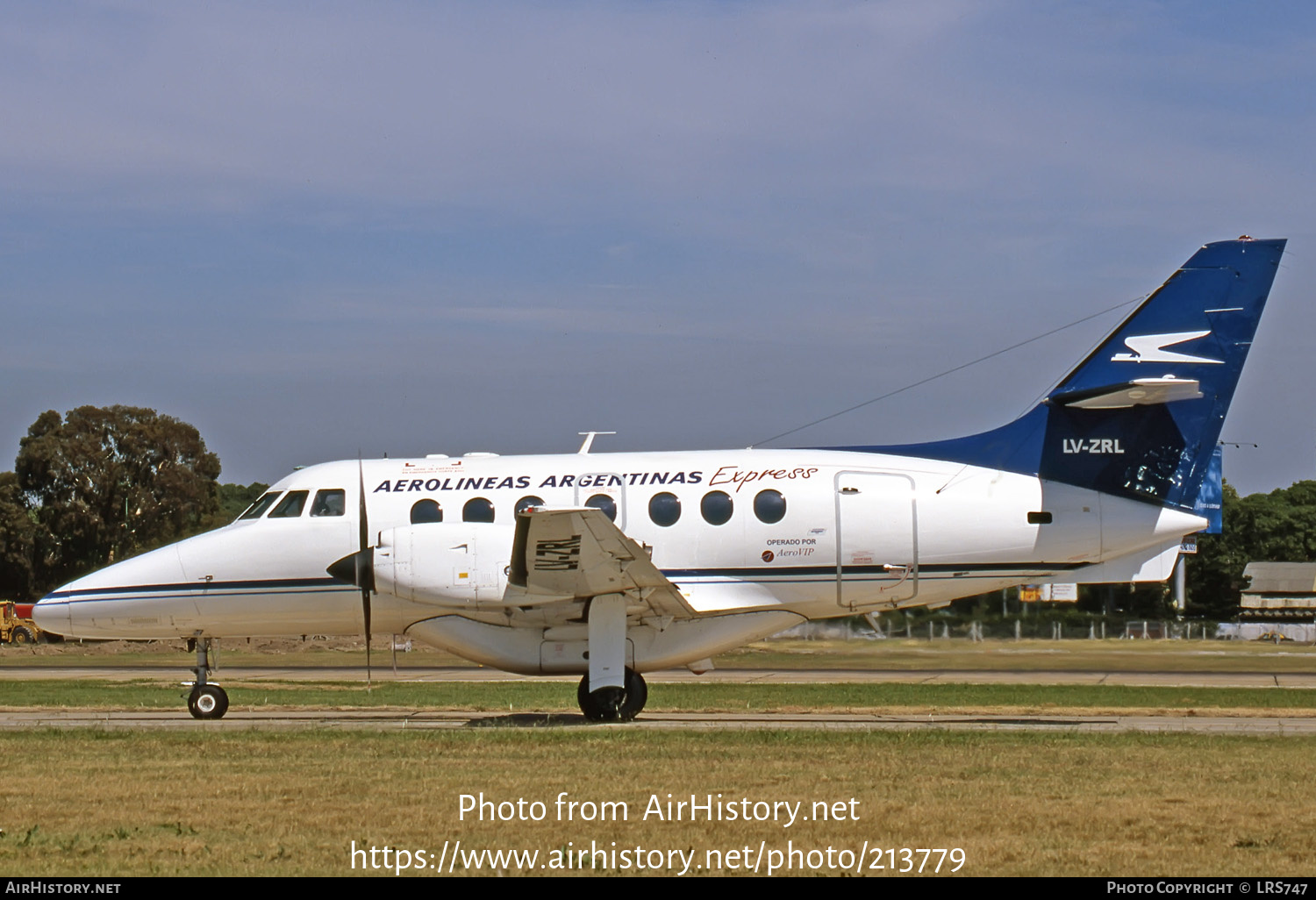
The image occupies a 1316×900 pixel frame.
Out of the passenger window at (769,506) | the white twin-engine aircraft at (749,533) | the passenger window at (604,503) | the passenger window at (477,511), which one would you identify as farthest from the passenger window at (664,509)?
the passenger window at (477,511)

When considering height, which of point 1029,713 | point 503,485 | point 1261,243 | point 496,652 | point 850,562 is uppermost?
point 1261,243

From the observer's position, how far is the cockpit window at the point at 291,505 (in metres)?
18.4

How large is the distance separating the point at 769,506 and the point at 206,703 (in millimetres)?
8057

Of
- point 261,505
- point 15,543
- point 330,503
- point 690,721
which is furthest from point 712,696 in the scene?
point 15,543

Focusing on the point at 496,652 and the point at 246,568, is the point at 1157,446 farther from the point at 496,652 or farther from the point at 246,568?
the point at 246,568

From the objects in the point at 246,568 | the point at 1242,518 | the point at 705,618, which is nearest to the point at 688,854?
the point at 705,618

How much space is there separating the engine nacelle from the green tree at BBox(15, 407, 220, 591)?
45.9 metres

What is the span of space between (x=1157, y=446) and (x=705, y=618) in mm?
6177

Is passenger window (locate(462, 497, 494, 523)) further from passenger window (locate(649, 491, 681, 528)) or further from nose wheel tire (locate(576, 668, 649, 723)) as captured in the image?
nose wheel tire (locate(576, 668, 649, 723))

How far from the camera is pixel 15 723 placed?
57.6 ft

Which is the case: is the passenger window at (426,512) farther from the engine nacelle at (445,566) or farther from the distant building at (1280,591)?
the distant building at (1280,591)

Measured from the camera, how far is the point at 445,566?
16422 mm

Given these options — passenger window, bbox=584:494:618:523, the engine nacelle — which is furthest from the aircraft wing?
passenger window, bbox=584:494:618:523

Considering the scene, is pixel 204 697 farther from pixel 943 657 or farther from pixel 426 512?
pixel 943 657
